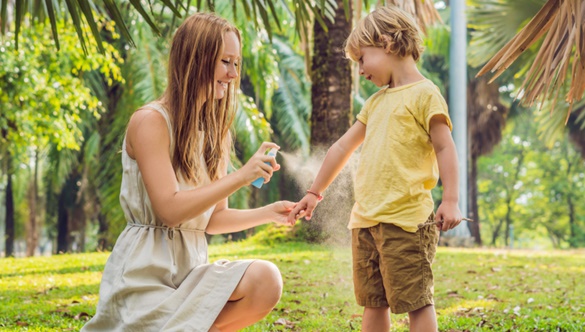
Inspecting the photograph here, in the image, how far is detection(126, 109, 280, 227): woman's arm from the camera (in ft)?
8.39

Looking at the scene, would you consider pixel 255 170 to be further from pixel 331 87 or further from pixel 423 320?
pixel 331 87

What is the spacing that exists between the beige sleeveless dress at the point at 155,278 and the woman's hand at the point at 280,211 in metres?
0.36

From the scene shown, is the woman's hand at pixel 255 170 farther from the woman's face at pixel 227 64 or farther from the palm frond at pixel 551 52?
the palm frond at pixel 551 52

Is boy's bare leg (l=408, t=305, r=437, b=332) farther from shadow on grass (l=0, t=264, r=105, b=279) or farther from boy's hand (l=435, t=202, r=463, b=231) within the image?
shadow on grass (l=0, t=264, r=105, b=279)

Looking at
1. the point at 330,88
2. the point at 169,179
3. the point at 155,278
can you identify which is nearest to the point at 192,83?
the point at 169,179

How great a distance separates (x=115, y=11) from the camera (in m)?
Answer: 3.04

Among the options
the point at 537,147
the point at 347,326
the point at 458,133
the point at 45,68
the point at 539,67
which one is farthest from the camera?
the point at 537,147

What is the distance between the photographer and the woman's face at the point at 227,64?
9.12 feet

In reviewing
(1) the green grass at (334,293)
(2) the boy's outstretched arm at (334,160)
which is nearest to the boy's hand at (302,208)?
(2) the boy's outstretched arm at (334,160)

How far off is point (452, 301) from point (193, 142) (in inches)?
129

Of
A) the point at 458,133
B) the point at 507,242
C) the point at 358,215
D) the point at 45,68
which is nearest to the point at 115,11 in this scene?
the point at 358,215

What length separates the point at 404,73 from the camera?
302cm

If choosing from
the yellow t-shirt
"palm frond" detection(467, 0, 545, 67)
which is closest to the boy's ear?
the yellow t-shirt

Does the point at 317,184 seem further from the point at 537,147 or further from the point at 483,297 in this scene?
the point at 537,147
